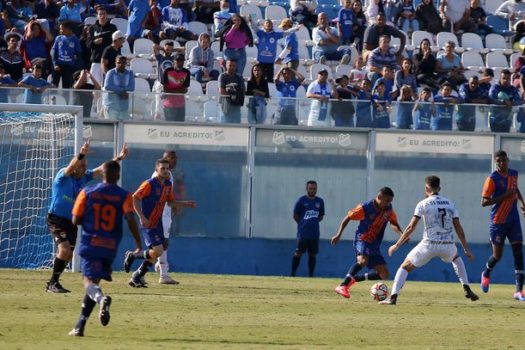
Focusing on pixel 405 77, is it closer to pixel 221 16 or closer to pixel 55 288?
pixel 221 16

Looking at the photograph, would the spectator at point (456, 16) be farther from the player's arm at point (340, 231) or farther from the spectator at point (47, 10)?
the player's arm at point (340, 231)

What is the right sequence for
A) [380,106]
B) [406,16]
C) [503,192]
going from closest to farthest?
[503,192] < [380,106] < [406,16]

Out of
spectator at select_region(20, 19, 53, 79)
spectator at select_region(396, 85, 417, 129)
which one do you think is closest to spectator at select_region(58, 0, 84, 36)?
spectator at select_region(20, 19, 53, 79)

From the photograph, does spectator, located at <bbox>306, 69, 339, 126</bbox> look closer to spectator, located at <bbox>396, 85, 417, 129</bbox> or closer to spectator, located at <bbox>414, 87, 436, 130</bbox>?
spectator, located at <bbox>396, 85, 417, 129</bbox>

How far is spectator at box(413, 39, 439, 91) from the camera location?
31.0m

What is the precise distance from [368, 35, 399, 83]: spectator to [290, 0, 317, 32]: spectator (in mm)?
3001

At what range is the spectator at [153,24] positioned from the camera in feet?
99.7

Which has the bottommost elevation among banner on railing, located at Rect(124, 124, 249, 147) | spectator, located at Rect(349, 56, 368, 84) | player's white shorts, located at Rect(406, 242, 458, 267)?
player's white shorts, located at Rect(406, 242, 458, 267)

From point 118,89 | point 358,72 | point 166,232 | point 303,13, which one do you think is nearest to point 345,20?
point 303,13

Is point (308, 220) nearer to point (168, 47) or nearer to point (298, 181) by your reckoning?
point (298, 181)

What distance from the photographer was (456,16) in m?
34.8

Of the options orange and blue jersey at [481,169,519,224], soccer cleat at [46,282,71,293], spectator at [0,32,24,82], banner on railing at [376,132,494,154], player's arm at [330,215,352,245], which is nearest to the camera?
soccer cleat at [46,282,71,293]

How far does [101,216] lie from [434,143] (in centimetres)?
1620

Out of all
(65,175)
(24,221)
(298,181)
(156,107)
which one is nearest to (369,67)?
(298,181)
